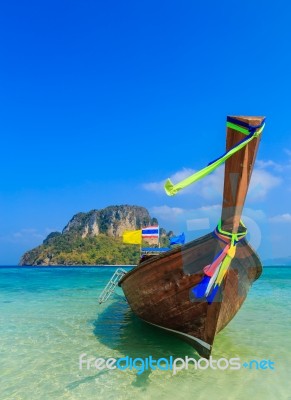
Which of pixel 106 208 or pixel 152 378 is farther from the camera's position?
pixel 106 208

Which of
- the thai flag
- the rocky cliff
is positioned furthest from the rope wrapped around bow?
the rocky cliff

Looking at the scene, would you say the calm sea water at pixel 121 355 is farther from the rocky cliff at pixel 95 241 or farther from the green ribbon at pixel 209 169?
the rocky cliff at pixel 95 241

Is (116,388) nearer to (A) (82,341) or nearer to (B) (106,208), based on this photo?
(A) (82,341)

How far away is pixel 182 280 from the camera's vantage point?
20.3 ft

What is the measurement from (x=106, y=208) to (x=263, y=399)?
160m

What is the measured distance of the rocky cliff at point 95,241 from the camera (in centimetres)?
12750

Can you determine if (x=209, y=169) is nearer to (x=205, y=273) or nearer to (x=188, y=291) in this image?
(x=205, y=273)

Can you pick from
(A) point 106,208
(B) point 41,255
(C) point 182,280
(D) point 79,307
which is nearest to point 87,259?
(B) point 41,255

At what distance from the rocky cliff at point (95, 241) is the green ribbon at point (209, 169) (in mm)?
117139

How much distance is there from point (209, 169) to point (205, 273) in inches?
72.0

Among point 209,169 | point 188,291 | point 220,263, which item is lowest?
point 188,291

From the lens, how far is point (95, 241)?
468 feet

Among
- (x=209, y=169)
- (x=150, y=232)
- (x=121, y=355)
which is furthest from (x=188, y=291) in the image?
(x=150, y=232)

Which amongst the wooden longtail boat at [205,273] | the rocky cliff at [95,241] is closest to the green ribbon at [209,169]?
the wooden longtail boat at [205,273]
